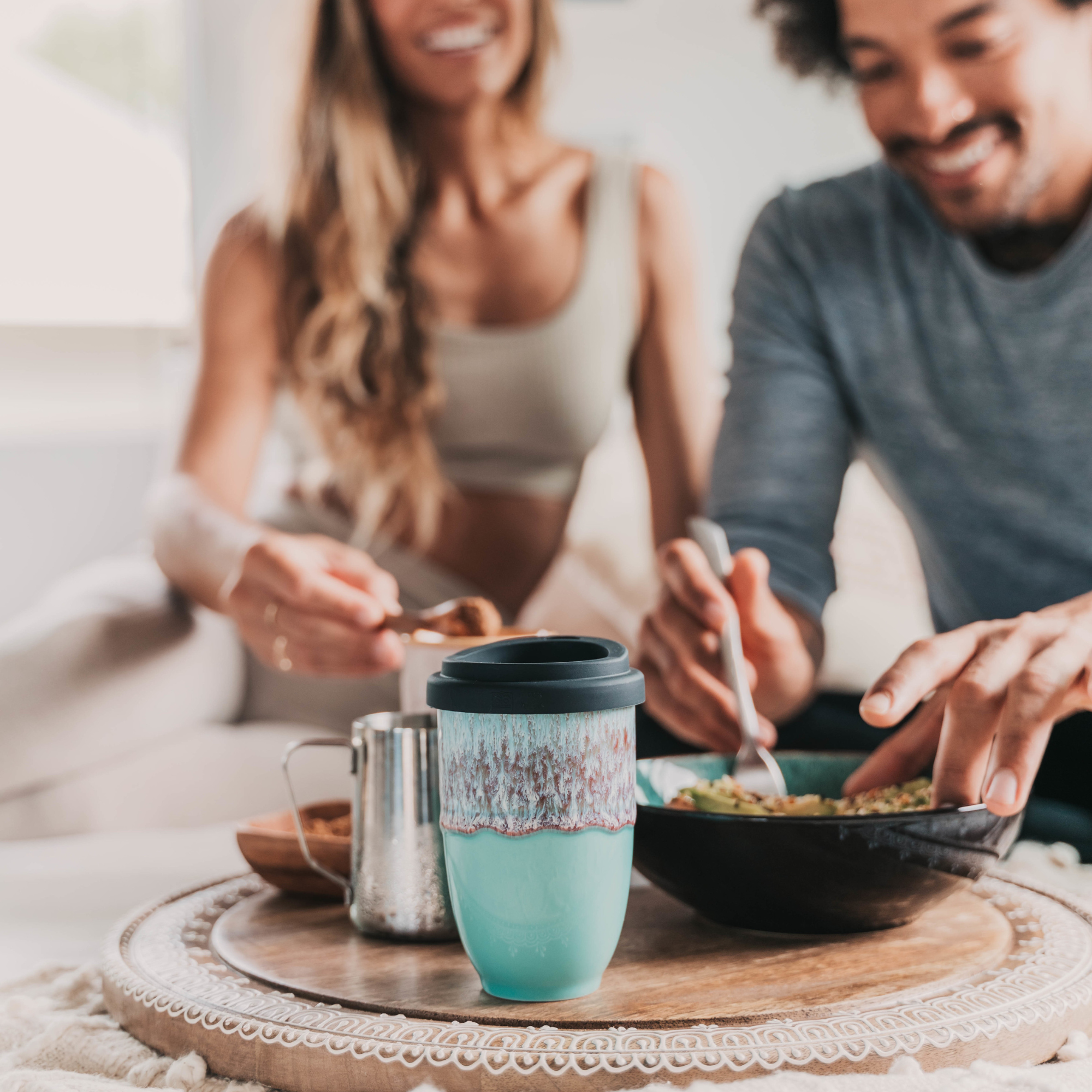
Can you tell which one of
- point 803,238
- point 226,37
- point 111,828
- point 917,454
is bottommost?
point 111,828

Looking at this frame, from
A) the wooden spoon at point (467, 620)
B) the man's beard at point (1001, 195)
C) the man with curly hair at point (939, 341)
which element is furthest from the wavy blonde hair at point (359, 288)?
the wooden spoon at point (467, 620)

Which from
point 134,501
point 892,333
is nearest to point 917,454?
point 892,333

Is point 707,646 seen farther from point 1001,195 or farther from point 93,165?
point 93,165

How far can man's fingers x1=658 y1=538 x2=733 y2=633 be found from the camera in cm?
93

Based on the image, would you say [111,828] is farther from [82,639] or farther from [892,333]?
[892,333]

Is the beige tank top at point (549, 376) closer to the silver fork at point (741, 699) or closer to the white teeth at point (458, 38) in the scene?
the white teeth at point (458, 38)

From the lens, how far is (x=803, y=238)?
4.60ft

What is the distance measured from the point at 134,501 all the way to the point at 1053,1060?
7.38ft

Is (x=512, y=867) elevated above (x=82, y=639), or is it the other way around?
(x=512, y=867)

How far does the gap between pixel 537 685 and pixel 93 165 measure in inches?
90.7

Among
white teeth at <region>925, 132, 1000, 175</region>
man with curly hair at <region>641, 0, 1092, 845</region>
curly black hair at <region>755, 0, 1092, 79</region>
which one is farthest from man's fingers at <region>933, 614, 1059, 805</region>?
curly black hair at <region>755, 0, 1092, 79</region>

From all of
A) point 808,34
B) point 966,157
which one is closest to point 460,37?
point 808,34

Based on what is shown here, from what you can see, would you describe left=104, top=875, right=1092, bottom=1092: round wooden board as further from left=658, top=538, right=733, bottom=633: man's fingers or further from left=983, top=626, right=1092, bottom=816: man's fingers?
left=658, top=538, right=733, bottom=633: man's fingers

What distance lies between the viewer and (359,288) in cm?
158
